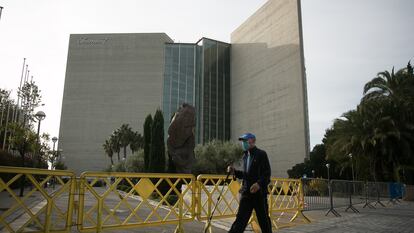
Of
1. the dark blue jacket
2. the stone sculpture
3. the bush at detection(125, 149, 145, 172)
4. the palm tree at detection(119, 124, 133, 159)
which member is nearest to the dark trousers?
the dark blue jacket

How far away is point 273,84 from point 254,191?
48.4 metres

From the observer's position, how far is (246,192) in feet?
18.9

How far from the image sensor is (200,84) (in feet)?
203

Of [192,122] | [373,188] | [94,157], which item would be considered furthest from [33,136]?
[94,157]

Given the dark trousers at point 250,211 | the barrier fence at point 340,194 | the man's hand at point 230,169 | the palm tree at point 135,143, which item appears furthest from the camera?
the palm tree at point 135,143

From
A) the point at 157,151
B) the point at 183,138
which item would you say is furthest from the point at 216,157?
the point at 183,138

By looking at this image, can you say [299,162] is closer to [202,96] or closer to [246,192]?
[202,96]

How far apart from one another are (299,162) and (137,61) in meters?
55.9

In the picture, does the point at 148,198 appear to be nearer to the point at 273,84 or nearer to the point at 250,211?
the point at 250,211

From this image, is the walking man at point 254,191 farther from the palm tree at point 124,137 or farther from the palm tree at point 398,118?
the palm tree at point 124,137

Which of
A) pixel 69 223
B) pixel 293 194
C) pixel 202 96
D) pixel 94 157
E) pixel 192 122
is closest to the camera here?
pixel 69 223

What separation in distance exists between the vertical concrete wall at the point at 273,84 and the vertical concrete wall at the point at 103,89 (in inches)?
1161

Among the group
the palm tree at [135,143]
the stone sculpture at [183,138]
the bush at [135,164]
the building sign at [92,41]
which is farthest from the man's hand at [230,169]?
the building sign at [92,41]

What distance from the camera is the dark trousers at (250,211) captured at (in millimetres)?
5605
